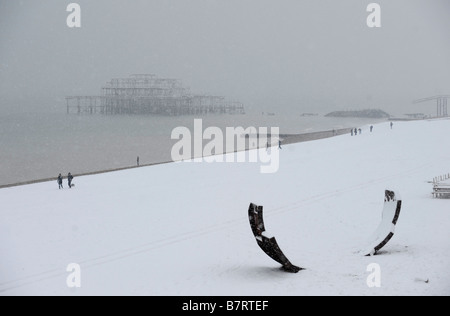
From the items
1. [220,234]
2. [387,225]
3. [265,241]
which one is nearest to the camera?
[265,241]

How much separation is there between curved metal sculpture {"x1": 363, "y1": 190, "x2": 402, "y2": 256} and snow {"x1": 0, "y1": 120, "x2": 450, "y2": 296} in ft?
0.74

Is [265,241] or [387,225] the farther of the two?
[387,225]

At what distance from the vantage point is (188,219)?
1330cm

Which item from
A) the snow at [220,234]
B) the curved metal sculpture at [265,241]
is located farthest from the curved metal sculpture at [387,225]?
the curved metal sculpture at [265,241]

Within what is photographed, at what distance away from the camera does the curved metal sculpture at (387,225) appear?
9.79m

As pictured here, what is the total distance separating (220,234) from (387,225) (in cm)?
375

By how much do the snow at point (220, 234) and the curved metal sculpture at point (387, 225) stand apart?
227 millimetres

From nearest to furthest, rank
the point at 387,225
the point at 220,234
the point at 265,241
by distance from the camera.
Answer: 1. the point at 265,241
2. the point at 387,225
3. the point at 220,234

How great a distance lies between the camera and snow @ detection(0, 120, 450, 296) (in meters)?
8.30

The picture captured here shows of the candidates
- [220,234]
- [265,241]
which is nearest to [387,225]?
[265,241]

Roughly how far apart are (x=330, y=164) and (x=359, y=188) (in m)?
7.15

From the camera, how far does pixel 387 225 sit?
33.7ft

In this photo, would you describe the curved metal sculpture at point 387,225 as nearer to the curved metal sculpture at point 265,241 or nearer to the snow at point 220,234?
the snow at point 220,234

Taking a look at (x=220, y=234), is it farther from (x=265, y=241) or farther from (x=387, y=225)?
(x=387, y=225)
